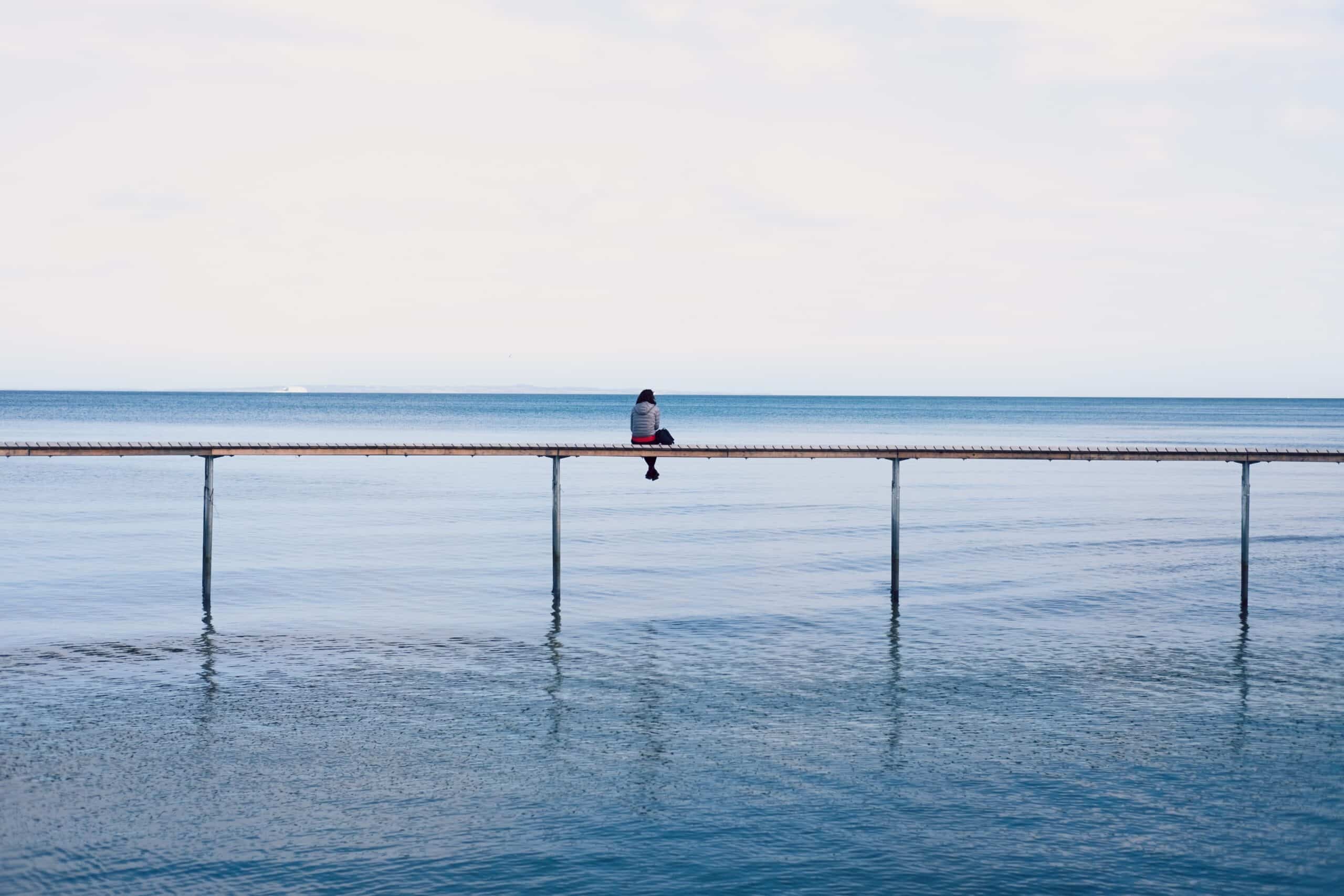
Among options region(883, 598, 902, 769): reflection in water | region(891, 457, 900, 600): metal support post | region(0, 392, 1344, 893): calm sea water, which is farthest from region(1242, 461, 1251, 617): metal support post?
region(883, 598, 902, 769): reflection in water

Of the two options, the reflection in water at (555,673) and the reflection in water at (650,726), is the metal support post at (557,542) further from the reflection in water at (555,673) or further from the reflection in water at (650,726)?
A: the reflection in water at (650,726)

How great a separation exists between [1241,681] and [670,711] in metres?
7.69

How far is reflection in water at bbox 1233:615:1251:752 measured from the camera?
13531mm

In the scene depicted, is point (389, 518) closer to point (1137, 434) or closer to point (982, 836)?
point (982, 836)

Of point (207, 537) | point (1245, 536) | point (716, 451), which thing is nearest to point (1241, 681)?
point (1245, 536)

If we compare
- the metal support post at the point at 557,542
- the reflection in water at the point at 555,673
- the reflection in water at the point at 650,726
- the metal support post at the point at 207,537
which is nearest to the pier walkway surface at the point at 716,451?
the metal support post at the point at 557,542

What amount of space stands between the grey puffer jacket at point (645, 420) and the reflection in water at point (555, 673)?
323 centimetres

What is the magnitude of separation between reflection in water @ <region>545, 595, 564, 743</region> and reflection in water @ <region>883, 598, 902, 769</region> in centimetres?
349

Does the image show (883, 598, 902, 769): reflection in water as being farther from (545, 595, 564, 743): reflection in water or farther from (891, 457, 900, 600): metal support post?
(545, 595, 564, 743): reflection in water

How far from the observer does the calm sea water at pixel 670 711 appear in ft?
33.2

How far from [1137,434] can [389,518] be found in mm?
83819

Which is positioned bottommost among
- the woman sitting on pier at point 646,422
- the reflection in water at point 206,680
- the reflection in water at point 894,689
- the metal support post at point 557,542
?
the reflection in water at point 206,680

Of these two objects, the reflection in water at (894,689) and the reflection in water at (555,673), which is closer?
the reflection in water at (894,689)

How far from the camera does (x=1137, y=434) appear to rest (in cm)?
10638
